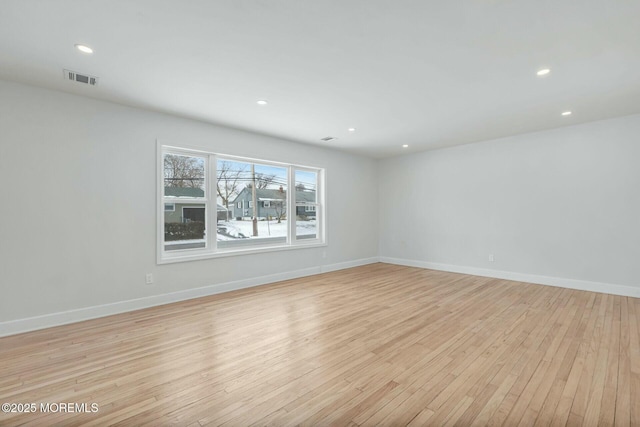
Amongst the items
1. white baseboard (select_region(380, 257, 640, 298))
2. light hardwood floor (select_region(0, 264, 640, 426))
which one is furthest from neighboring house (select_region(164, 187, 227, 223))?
white baseboard (select_region(380, 257, 640, 298))

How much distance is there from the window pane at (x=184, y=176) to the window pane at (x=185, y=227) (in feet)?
0.64

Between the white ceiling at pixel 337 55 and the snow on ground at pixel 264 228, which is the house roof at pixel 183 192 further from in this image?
the white ceiling at pixel 337 55

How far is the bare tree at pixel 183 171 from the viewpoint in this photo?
4.02 meters

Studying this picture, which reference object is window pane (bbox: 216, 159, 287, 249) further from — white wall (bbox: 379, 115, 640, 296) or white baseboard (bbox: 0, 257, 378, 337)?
white wall (bbox: 379, 115, 640, 296)

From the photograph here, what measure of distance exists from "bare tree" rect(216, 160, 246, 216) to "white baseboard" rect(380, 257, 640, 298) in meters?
4.14

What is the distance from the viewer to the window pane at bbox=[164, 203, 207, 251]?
400 cm

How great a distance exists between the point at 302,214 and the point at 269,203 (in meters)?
0.78

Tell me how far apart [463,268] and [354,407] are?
4.71m

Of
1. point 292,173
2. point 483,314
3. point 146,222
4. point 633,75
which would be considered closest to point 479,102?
point 633,75

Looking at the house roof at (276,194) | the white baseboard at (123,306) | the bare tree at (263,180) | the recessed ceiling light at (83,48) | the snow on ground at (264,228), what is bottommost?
the white baseboard at (123,306)

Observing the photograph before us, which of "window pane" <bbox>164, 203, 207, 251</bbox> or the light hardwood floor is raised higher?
"window pane" <bbox>164, 203, 207, 251</bbox>

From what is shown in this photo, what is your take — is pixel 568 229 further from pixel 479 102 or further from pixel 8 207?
pixel 8 207

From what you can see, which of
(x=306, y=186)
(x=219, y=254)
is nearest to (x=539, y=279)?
(x=306, y=186)

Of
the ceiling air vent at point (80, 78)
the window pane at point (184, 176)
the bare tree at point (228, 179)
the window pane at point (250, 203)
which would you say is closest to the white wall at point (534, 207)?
the window pane at point (250, 203)
